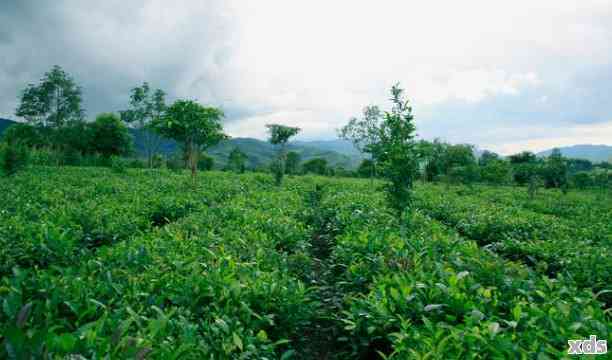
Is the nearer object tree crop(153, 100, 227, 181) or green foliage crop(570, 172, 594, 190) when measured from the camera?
tree crop(153, 100, 227, 181)

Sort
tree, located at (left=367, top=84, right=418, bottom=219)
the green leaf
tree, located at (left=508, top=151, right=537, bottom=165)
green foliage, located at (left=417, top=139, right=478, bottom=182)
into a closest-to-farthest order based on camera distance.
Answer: the green leaf, tree, located at (left=367, top=84, right=418, bottom=219), green foliage, located at (left=417, top=139, right=478, bottom=182), tree, located at (left=508, top=151, right=537, bottom=165)

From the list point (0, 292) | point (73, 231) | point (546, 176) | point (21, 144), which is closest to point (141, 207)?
point (73, 231)

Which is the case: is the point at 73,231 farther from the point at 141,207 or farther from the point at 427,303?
the point at 427,303

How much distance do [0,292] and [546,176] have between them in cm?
5892

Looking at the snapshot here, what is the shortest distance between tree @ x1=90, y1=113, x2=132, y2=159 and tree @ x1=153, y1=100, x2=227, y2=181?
36807mm

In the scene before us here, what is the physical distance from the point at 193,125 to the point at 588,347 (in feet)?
63.6

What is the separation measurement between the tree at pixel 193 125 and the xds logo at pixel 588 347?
62.8 feet

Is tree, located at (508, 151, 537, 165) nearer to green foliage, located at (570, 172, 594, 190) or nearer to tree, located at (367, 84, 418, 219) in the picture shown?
green foliage, located at (570, 172, 594, 190)

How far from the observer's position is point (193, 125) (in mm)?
19391

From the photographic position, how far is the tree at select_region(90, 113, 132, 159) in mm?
51688

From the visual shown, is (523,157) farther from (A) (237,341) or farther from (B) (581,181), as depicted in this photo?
(A) (237,341)

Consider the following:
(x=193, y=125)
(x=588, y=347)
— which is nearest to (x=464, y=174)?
(x=193, y=125)

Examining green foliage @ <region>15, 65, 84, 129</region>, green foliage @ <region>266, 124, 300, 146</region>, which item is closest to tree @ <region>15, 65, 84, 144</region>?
green foliage @ <region>15, 65, 84, 129</region>

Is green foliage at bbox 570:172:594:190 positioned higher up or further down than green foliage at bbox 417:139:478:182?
further down
